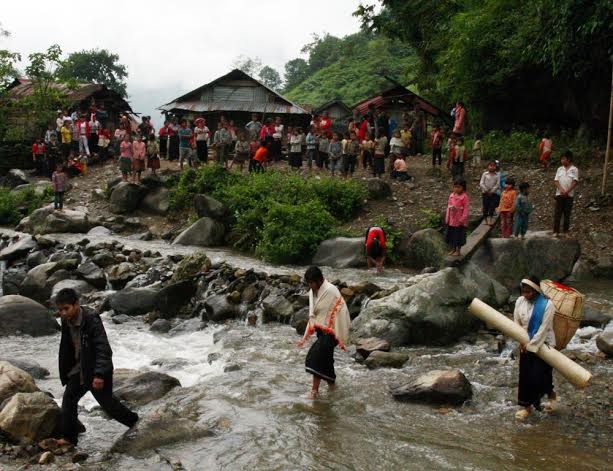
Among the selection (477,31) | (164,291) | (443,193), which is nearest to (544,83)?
(477,31)

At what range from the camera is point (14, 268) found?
17719 mm

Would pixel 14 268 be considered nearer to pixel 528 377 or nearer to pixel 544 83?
pixel 528 377

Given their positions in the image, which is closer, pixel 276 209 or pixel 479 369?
pixel 479 369

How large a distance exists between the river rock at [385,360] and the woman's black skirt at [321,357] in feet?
4.53

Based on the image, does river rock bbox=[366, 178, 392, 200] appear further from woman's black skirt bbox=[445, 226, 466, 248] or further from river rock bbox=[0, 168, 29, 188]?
river rock bbox=[0, 168, 29, 188]

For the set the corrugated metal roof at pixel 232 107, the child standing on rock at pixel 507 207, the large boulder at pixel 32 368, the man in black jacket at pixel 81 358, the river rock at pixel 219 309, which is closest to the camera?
the man in black jacket at pixel 81 358

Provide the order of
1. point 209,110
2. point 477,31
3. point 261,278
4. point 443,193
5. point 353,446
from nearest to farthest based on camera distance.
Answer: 1. point 353,446
2. point 261,278
3. point 443,193
4. point 477,31
5. point 209,110

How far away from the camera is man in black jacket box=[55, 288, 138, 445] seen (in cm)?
644

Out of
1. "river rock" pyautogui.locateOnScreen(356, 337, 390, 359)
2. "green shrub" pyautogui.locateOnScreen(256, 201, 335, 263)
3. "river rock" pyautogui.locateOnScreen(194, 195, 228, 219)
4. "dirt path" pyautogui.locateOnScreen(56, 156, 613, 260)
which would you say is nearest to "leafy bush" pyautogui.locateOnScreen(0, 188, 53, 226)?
"dirt path" pyautogui.locateOnScreen(56, 156, 613, 260)

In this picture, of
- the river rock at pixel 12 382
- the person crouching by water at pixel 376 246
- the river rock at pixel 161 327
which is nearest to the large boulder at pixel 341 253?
the person crouching by water at pixel 376 246

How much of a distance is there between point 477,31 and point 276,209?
10.2 meters

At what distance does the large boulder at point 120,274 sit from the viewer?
15.0m

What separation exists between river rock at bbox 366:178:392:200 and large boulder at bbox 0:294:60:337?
9985mm

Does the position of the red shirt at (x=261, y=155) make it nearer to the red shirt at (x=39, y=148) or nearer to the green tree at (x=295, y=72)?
the red shirt at (x=39, y=148)
